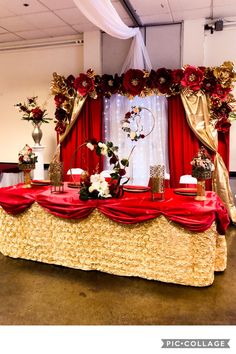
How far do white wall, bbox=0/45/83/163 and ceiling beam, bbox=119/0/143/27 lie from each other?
117cm

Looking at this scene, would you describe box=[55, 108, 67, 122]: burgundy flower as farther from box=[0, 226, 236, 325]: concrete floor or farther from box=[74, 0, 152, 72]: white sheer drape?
box=[0, 226, 236, 325]: concrete floor

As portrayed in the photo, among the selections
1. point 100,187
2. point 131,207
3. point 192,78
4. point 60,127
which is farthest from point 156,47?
point 131,207

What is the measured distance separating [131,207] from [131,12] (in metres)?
2.91

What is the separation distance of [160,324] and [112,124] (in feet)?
11.5

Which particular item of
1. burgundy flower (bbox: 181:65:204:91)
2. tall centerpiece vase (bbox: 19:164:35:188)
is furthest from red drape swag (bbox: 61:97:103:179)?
tall centerpiece vase (bbox: 19:164:35:188)

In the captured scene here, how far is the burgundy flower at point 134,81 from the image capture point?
15.1ft

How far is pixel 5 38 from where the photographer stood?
556 centimetres

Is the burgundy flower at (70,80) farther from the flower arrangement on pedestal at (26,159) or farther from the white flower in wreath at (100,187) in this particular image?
the white flower in wreath at (100,187)

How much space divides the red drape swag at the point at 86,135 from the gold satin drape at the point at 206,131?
140cm

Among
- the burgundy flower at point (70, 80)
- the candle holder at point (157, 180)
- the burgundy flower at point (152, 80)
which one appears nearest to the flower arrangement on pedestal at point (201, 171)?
the candle holder at point (157, 180)

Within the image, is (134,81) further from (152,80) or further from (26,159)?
(26,159)

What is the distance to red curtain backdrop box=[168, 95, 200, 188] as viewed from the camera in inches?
187

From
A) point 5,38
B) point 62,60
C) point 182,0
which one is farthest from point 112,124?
point 5,38
